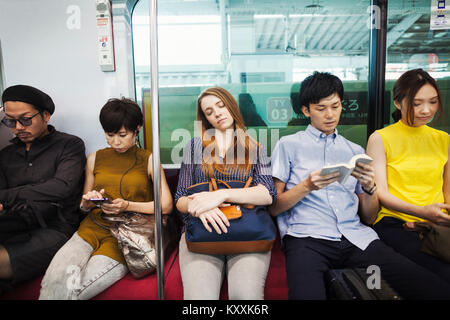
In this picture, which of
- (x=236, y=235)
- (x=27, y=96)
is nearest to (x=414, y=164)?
(x=236, y=235)

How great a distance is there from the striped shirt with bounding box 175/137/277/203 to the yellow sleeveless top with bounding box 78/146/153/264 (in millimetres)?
320

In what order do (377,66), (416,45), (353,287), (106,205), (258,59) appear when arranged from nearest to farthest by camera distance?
1. (353,287)
2. (106,205)
3. (377,66)
4. (416,45)
5. (258,59)

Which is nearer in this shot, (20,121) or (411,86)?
(411,86)

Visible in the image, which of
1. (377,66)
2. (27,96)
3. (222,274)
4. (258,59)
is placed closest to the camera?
(222,274)

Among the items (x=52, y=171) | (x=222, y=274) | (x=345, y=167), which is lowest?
(x=222, y=274)

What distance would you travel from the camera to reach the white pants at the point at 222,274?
1.41 meters

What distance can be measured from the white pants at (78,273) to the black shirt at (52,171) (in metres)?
0.31

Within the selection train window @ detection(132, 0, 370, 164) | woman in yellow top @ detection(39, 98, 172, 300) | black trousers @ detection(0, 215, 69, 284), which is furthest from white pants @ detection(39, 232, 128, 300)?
train window @ detection(132, 0, 370, 164)

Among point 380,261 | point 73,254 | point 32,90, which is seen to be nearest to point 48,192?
point 73,254

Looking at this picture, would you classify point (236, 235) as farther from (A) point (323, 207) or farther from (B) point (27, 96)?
(B) point (27, 96)

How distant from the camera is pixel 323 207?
173 centimetres

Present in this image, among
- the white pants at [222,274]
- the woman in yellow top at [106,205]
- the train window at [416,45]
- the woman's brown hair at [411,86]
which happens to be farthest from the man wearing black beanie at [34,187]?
the train window at [416,45]

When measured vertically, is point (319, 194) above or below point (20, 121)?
below

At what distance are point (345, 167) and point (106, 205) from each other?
1340 millimetres
